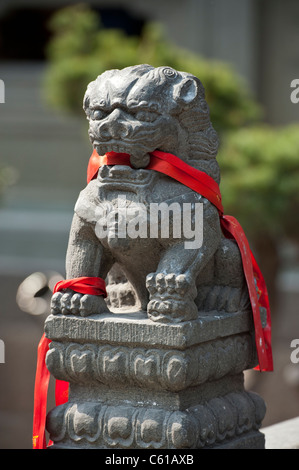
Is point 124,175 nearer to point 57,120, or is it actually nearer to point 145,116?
point 145,116

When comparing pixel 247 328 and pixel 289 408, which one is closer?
pixel 247 328

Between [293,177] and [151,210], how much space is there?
7.71 ft

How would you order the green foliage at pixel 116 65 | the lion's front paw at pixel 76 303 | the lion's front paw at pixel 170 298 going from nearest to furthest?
1. the lion's front paw at pixel 170 298
2. the lion's front paw at pixel 76 303
3. the green foliage at pixel 116 65

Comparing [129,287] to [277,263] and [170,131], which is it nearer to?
[170,131]

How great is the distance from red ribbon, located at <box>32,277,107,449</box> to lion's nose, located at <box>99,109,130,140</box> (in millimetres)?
394

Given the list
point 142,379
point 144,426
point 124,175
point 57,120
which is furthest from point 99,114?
point 57,120

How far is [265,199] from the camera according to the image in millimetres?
4488

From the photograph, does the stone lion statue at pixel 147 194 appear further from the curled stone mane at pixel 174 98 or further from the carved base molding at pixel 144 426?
the carved base molding at pixel 144 426

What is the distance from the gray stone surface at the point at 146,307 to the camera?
220 centimetres

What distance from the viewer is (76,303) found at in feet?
7.49

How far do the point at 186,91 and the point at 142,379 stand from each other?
0.77 metres

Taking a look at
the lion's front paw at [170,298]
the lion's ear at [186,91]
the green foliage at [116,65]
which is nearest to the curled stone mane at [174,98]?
the lion's ear at [186,91]

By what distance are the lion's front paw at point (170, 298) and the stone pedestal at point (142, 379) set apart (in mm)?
25
